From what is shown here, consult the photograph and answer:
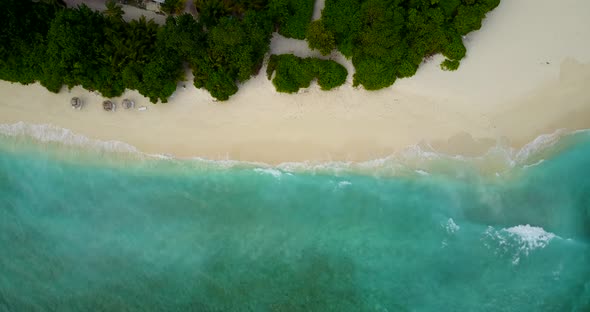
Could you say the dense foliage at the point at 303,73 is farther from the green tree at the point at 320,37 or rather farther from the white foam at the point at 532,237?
the white foam at the point at 532,237

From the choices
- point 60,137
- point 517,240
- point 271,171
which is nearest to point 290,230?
point 271,171

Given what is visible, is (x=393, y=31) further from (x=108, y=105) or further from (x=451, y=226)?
(x=108, y=105)

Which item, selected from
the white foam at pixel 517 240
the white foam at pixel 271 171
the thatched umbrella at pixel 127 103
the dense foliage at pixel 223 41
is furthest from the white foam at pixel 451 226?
the thatched umbrella at pixel 127 103

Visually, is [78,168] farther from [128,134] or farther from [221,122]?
[221,122]

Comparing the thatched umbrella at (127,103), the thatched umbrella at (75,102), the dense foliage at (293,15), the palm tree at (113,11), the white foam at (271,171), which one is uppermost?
the dense foliage at (293,15)

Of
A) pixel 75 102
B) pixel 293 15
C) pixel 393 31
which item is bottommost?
pixel 75 102

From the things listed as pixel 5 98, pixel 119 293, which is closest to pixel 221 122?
pixel 119 293

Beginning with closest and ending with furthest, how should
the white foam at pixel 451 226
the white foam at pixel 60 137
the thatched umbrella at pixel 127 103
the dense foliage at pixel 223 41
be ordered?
the dense foliage at pixel 223 41 → the white foam at pixel 451 226 → the thatched umbrella at pixel 127 103 → the white foam at pixel 60 137

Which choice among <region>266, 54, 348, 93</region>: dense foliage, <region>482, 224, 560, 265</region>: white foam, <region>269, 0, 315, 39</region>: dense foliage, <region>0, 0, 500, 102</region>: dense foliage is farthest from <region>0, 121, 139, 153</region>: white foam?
<region>482, 224, 560, 265</region>: white foam
